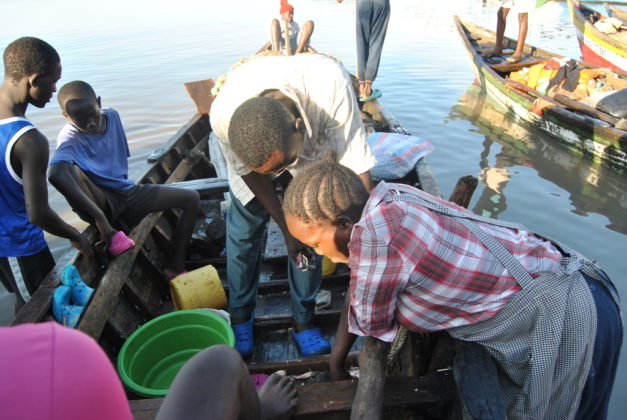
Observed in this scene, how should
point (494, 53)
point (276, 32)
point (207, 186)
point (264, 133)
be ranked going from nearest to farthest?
point (264, 133) → point (207, 186) → point (494, 53) → point (276, 32)

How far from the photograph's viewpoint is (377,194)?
1.31m

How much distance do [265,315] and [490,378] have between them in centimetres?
175


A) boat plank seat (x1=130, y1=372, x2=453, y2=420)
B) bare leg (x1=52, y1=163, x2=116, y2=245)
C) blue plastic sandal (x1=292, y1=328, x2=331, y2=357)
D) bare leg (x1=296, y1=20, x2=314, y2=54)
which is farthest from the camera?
bare leg (x1=296, y1=20, x2=314, y2=54)

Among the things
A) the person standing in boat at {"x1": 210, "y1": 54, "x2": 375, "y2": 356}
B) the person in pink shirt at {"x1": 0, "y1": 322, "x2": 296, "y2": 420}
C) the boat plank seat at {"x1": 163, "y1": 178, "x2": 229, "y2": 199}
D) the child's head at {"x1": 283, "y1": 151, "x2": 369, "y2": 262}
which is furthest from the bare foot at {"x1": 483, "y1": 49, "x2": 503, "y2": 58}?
the person in pink shirt at {"x1": 0, "y1": 322, "x2": 296, "y2": 420}

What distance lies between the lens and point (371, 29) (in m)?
6.54

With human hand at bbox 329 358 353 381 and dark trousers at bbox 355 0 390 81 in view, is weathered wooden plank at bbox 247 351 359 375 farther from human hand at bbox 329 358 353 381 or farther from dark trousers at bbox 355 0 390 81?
dark trousers at bbox 355 0 390 81

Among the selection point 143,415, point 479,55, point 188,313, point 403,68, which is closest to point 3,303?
point 188,313

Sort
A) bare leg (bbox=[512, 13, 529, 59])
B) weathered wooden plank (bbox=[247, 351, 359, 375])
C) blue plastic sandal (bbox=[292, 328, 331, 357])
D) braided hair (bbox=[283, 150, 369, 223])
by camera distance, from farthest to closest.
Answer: bare leg (bbox=[512, 13, 529, 59])
blue plastic sandal (bbox=[292, 328, 331, 357])
weathered wooden plank (bbox=[247, 351, 359, 375])
braided hair (bbox=[283, 150, 369, 223])

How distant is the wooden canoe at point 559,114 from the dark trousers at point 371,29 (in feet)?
8.26

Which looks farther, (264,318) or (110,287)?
(264,318)

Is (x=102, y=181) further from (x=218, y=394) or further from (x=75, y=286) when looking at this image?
(x=218, y=394)

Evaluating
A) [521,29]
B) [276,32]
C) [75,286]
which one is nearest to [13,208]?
[75,286]

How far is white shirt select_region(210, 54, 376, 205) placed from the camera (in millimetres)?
1888

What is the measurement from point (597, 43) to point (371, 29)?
5.96 metres
